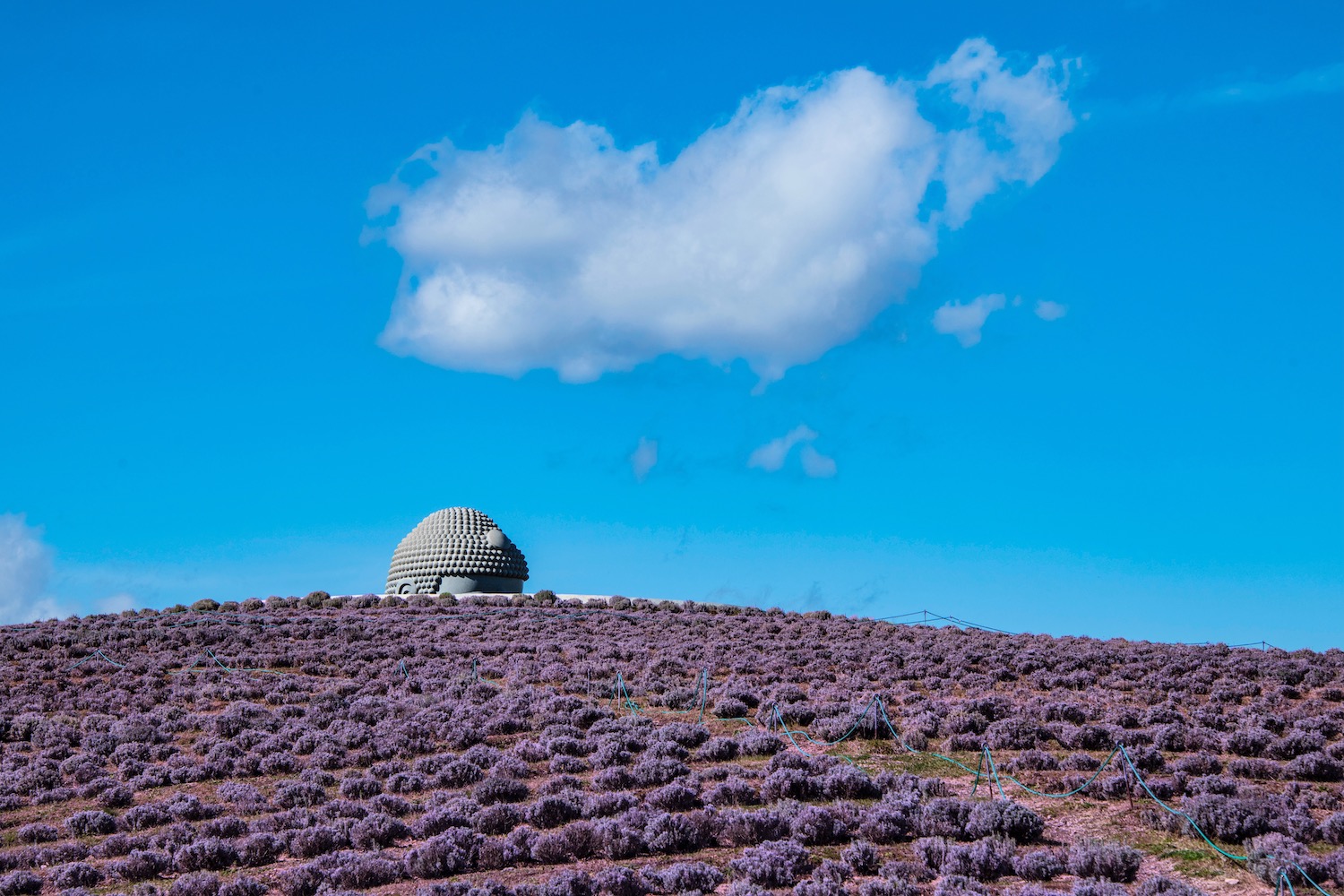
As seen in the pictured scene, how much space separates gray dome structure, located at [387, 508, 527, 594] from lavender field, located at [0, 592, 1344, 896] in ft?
55.5

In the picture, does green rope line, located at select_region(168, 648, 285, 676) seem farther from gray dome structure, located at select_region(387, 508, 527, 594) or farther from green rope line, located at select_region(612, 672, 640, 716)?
gray dome structure, located at select_region(387, 508, 527, 594)

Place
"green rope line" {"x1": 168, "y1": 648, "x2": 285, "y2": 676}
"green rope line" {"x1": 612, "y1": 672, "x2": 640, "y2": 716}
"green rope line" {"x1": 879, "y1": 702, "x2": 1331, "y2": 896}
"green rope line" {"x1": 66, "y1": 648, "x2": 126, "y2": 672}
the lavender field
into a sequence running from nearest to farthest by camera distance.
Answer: "green rope line" {"x1": 879, "y1": 702, "x2": 1331, "y2": 896}
the lavender field
"green rope line" {"x1": 612, "y1": 672, "x2": 640, "y2": 716}
"green rope line" {"x1": 168, "y1": 648, "x2": 285, "y2": 676}
"green rope line" {"x1": 66, "y1": 648, "x2": 126, "y2": 672}

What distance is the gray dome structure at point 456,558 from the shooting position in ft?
151

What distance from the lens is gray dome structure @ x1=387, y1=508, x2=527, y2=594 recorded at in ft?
151

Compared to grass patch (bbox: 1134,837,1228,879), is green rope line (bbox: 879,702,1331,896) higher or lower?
higher

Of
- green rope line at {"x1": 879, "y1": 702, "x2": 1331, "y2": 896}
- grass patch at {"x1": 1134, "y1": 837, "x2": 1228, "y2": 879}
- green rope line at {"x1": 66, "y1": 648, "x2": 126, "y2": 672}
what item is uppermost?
green rope line at {"x1": 66, "y1": 648, "x2": 126, "y2": 672}

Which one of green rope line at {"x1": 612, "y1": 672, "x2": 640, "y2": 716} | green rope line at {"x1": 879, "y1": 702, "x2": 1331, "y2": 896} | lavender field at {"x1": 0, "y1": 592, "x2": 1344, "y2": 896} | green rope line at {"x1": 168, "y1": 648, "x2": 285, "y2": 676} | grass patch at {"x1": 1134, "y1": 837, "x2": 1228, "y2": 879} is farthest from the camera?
green rope line at {"x1": 168, "y1": 648, "x2": 285, "y2": 676}

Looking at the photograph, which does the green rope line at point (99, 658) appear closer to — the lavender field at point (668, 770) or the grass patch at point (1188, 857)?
the lavender field at point (668, 770)

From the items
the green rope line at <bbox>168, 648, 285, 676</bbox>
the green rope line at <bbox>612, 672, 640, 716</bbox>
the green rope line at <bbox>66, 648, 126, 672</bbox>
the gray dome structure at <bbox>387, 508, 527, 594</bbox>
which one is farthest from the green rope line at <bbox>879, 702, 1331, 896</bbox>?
the gray dome structure at <bbox>387, 508, 527, 594</bbox>

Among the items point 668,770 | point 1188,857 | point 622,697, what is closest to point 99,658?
point 622,697

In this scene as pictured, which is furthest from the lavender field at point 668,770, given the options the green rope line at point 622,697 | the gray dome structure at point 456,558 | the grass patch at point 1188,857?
the gray dome structure at point 456,558

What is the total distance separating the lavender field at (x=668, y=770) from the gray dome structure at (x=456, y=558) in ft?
55.5

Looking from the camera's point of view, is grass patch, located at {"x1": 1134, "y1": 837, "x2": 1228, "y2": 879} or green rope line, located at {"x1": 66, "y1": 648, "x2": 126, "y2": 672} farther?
green rope line, located at {"x1": 66, "y1": 648, "x2": 126, "y2": 672}

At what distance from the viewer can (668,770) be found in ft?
47.9
